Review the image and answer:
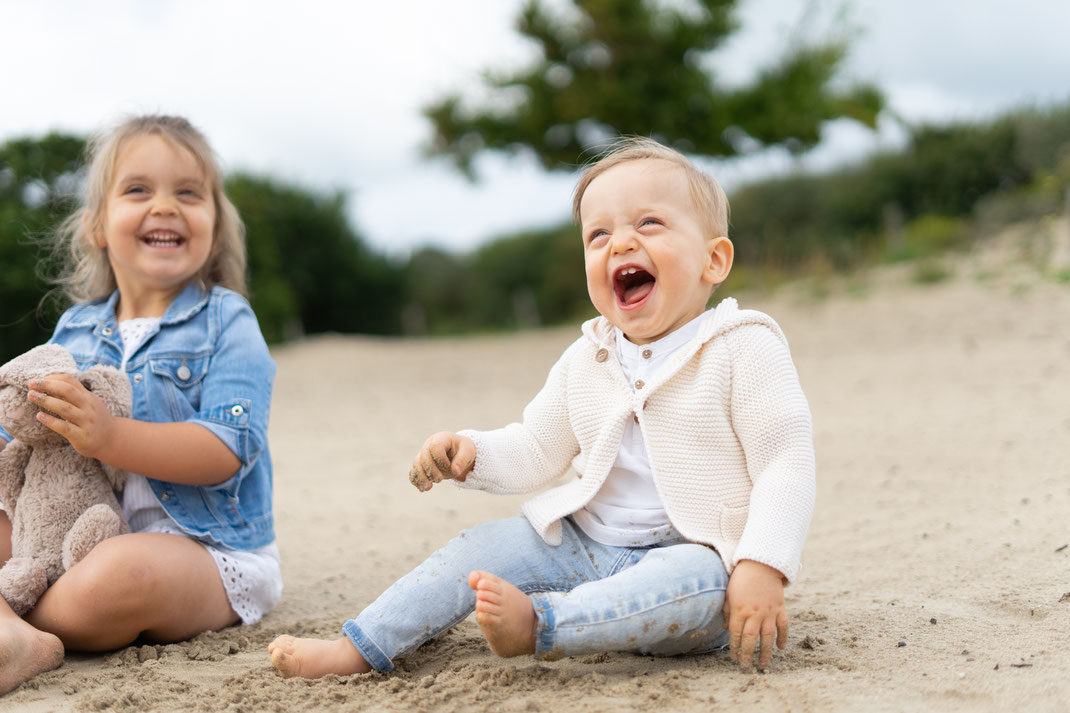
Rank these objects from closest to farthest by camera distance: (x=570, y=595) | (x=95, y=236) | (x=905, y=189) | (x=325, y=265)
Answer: (x=570, y=595), (x=95, y=236), (x=325, y=265), (x=905, y=189)

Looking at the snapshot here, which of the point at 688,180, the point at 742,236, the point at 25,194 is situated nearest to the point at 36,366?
the point at 688,180

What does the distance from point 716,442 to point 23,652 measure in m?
1.66

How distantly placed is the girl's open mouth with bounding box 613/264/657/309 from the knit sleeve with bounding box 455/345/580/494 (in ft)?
0.80

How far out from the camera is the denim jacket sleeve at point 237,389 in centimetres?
265

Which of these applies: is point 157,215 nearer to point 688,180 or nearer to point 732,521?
point 688,180

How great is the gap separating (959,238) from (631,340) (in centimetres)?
1319

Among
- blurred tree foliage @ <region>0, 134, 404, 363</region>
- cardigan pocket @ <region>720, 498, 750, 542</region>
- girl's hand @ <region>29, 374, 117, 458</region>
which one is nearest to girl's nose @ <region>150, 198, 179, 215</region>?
girl's hand @ <region>29, 374, 117, 458</region>

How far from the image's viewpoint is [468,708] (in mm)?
1939

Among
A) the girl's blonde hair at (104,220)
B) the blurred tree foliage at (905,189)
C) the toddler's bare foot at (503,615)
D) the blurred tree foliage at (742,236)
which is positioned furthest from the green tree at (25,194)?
the blurred tree foliage at (905,189)

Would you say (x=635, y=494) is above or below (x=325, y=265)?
below

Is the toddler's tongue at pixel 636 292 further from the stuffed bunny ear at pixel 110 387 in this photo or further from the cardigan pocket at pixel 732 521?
the stuffed bunny ear at pixel 110 387

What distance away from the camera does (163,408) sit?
8.98ft

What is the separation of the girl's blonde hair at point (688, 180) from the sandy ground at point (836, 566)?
3.42 feet

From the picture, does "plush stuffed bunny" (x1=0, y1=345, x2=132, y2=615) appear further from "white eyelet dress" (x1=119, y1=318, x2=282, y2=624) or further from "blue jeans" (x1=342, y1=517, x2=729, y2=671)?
"blue jeans" (x1=342, y1=517, x2=729, y2=671)
